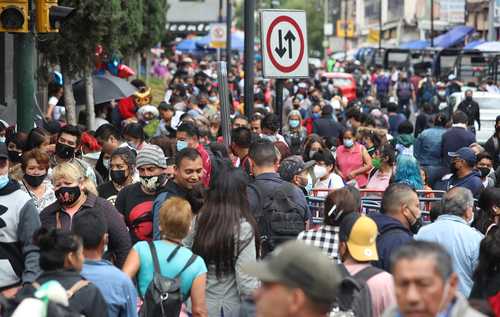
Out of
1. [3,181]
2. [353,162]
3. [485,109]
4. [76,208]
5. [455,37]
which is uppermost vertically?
[3,181]

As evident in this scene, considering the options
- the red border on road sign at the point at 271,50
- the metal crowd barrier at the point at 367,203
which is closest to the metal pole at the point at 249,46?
the red border on road sign at the point at 271,50

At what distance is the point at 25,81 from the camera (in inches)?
562

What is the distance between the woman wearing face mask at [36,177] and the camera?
32.7 feet

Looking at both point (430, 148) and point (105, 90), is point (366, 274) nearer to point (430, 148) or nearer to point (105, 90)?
point (430, 148)

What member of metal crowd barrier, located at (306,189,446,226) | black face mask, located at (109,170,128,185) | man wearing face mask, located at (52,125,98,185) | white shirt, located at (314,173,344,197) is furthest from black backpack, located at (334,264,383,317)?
white shirt, located at (314,173,344,197)

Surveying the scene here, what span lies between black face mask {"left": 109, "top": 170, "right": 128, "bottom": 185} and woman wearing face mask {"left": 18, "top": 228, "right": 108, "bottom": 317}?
165 inches

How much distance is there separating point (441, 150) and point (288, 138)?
2.27 metres

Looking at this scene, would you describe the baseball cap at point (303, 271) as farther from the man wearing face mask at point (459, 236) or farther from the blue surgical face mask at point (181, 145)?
the blue surgical face mask at point (181, 145)

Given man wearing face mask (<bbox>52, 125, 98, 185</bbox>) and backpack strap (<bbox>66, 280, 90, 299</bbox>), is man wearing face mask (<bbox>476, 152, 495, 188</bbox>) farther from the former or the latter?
backpack strap (<bbox>66, 280, 90, 299</bbox>)

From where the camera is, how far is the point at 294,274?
4.50 metres

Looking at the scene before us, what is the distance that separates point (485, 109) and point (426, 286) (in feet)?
85.1

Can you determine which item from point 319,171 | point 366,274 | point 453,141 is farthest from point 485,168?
point 366,274

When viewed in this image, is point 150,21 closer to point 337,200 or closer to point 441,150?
point 441,150

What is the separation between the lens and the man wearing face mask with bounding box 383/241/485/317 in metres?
4.80
